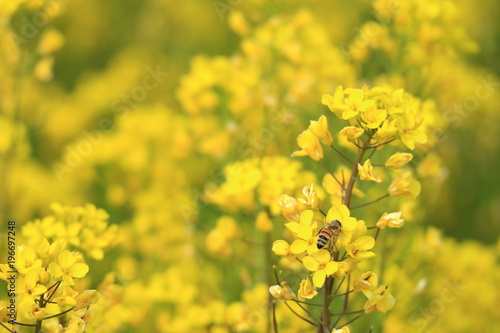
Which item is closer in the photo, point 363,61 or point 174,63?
point 363,61

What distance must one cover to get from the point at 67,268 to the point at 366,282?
0.63m

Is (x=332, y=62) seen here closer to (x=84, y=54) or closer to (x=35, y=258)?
(x=35, y=258)

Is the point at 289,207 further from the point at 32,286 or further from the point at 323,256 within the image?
the point at 32,286

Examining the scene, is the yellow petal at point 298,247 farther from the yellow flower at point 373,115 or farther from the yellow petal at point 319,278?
the yellow flower at point 373,115

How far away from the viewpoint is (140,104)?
5.73 meters

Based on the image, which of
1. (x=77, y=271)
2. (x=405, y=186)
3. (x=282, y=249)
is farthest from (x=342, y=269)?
(x=77, y=271)

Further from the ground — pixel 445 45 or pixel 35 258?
pixel 35 258

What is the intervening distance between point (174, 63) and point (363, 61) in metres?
3.41

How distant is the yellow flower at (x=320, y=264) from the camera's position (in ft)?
4.55

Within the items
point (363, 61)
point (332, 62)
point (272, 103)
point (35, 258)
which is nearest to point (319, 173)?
point (272, 103)

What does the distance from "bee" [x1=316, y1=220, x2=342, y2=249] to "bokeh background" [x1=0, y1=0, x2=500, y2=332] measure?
72 cm

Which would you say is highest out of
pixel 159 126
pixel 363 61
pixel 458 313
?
pixel 363 61

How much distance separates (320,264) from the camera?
140 cm

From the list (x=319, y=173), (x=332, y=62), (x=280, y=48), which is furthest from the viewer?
(x=332, y=62)
